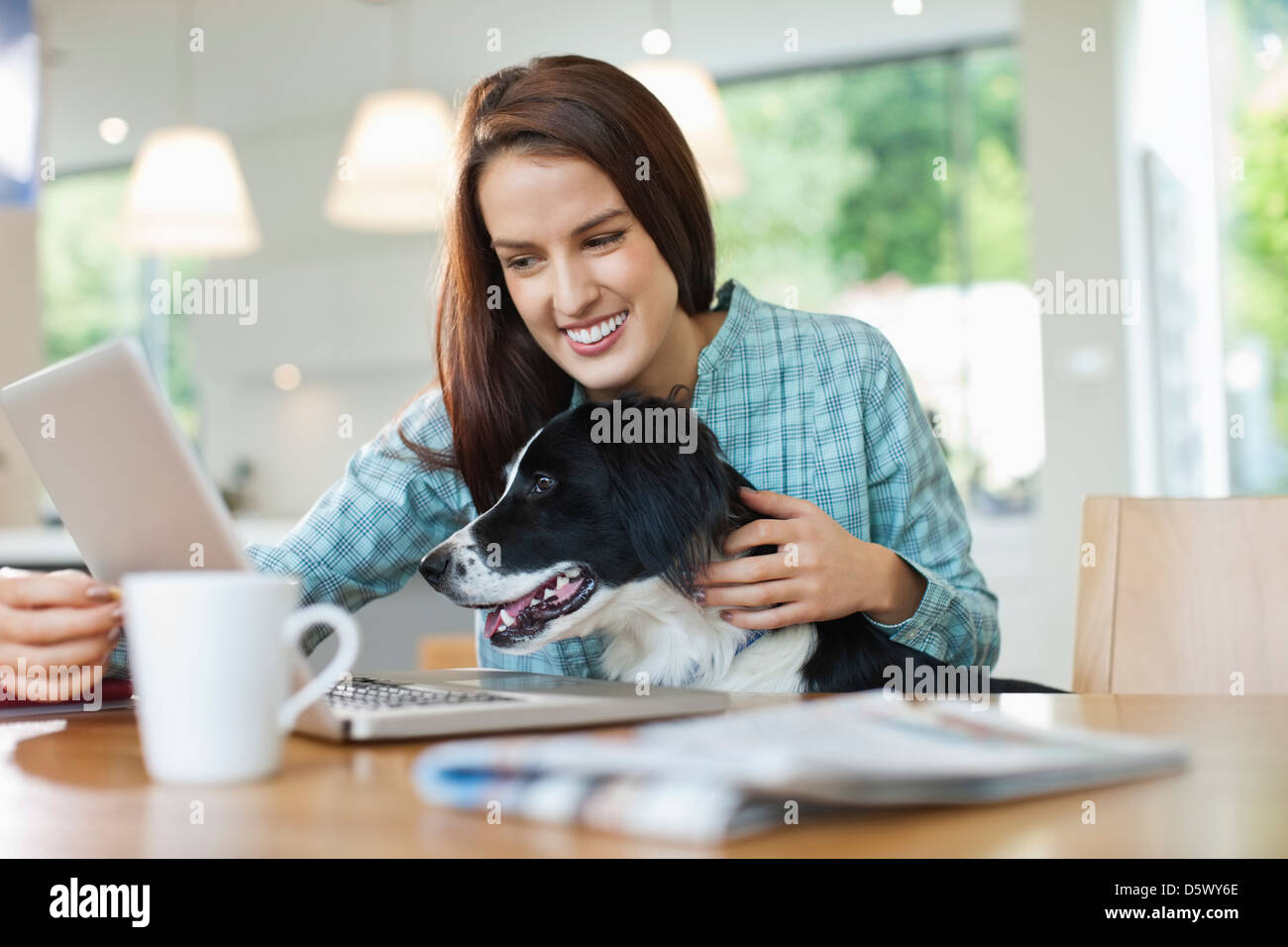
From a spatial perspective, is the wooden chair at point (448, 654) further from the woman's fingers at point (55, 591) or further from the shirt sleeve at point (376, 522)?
the woman's fingers at point (55, 591)

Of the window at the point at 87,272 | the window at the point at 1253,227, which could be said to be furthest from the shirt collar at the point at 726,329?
the window at the point at 87,272

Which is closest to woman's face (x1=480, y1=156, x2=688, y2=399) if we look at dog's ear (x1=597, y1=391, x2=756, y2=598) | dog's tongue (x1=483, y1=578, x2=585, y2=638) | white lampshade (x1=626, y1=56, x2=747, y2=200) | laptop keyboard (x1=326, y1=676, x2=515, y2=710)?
dog's ear (x1=597, y1=391, x2=756, y2=598)

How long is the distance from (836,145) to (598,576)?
16.1 feet

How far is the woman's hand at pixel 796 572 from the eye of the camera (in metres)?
1.29

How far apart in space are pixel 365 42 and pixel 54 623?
4.72 metres

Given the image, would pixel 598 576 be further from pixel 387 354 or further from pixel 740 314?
pixel 387 354

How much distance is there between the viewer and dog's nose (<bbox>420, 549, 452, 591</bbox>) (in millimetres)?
1417

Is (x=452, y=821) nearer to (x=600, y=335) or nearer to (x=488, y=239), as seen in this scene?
(x=600, y=335)

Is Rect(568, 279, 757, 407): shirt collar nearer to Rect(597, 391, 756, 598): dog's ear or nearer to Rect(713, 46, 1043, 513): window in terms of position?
Rect(597, 391, 756, 598): dog's ear

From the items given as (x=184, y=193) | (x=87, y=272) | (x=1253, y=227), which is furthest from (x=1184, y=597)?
(x=87, y=272)

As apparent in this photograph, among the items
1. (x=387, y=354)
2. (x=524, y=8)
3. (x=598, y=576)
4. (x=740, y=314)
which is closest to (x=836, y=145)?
(x=524, y=8)

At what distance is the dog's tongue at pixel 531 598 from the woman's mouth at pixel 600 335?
11.0 inches

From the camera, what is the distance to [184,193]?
3697mm

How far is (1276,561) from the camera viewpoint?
1.40m
